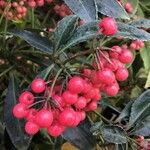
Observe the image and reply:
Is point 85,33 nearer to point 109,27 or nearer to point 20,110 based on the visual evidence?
point 109,27

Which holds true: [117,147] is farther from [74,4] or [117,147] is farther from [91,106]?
[74,4]

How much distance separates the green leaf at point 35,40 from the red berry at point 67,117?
10.1 inches

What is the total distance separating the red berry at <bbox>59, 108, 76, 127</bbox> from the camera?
0.99 meters

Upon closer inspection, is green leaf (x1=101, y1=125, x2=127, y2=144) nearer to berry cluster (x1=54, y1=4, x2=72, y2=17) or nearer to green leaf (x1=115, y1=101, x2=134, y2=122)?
green leaf (x1=115, y1=101, x2=134, y2=122)

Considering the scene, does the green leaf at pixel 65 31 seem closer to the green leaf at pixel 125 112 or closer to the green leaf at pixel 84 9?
the green leaf at pixel 84 9

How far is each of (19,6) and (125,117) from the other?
1.43ft

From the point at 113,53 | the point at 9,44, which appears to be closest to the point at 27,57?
the point at 9,44

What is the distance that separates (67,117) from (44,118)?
0.04m

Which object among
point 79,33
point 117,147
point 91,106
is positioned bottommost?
point 117,147

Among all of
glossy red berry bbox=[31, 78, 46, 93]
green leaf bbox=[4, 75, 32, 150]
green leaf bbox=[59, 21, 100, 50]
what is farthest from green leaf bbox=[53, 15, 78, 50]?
green leaf bbox=[4, 75, 32, 150]

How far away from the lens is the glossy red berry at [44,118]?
38.3 inches

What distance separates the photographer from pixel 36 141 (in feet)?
5.10

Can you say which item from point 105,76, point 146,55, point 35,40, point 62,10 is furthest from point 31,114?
point 146,55

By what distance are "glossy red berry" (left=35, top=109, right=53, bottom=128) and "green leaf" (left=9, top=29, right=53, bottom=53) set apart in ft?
0.87
